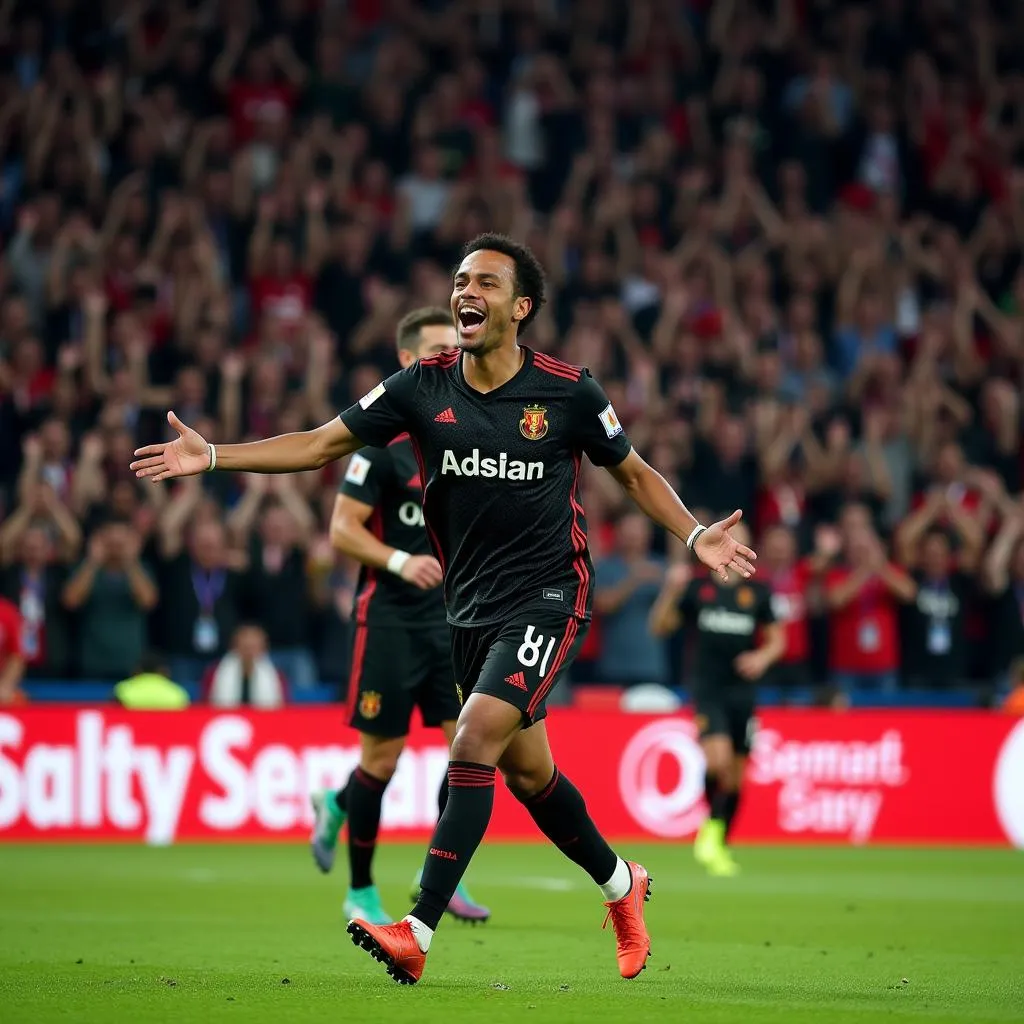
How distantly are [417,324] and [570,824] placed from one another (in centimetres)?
332

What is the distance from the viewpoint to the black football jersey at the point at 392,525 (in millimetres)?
9633

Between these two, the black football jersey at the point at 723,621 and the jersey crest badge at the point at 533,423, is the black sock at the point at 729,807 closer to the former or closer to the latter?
the black football jersey at the point at 723,621

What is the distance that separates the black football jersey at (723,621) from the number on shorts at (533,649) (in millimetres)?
7760

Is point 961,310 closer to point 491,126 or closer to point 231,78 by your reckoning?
point 491,126

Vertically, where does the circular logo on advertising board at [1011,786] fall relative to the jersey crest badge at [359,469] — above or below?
below

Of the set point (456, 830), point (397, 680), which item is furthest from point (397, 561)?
point (456, 830)

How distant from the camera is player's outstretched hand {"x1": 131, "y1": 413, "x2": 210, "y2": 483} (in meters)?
6.80

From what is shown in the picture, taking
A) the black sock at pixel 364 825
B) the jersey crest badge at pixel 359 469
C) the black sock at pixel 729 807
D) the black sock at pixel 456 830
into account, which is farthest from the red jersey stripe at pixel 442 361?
the black sock at pixel 729 807

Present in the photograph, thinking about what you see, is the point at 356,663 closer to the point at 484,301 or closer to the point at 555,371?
the point at 555,371

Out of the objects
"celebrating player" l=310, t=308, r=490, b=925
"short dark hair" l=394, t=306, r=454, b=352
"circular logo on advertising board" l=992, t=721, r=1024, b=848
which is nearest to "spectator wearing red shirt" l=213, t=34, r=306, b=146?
"circular logo on advertising board" l=992, t=721, r=1024, b=848

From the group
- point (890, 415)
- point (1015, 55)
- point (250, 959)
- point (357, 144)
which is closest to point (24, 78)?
point (357, 144)

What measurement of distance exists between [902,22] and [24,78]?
11.7 m

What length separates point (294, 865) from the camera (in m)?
14.2

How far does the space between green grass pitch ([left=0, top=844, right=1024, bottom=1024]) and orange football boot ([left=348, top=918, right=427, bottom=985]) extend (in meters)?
0.10
